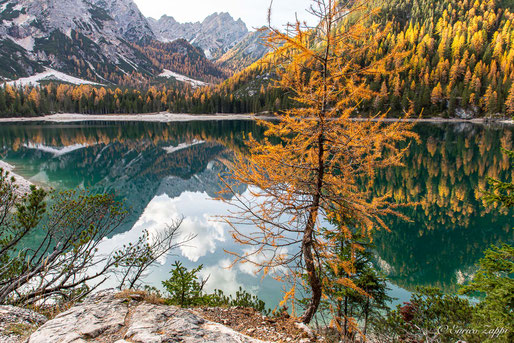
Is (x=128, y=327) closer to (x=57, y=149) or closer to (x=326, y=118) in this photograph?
(x=326, y=118)

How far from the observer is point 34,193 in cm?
672

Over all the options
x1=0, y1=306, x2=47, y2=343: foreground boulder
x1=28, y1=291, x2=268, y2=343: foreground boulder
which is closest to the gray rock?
x1=28, y1=291, x2=268, y2=343: foreground boulder

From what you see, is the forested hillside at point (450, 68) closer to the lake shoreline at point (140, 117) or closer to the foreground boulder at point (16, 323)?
the lake shoreline at point (140, 117)

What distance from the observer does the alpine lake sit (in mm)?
13602

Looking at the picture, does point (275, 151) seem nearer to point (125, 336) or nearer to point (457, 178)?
point (125, 336)

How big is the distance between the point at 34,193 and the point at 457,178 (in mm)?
35733

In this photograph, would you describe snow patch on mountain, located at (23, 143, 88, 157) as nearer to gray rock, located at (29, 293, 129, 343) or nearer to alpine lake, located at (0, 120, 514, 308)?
alpine lake, located at (0, 120, 514, 308)

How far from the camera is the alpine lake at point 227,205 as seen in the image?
44.6 feet

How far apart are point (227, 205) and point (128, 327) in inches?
830

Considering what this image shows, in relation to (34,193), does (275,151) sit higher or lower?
higher

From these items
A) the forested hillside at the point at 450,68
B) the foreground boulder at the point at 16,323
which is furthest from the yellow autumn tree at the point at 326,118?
the forested hillside at the point at 450,68

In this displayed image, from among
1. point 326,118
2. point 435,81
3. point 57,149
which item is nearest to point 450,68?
point 435,81

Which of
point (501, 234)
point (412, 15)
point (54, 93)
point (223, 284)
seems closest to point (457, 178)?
point (501, 234)

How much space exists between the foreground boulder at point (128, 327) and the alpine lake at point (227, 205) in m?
1.79
